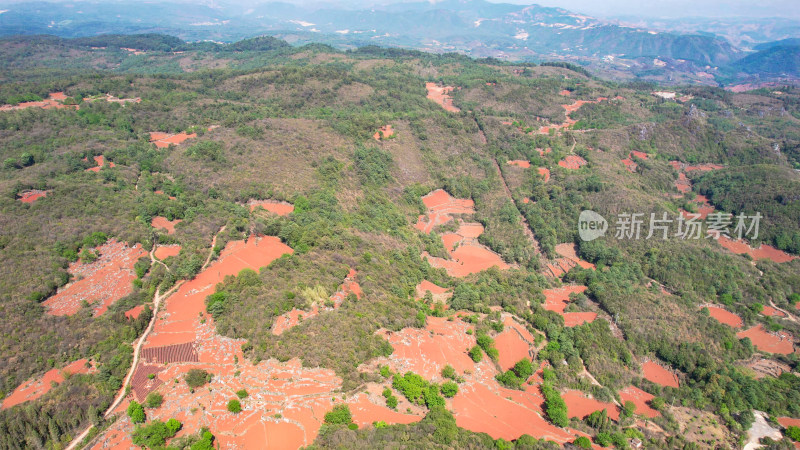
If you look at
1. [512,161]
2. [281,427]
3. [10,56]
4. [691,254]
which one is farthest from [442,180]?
[10,56]

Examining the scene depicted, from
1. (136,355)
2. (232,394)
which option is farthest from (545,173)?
(136,355)

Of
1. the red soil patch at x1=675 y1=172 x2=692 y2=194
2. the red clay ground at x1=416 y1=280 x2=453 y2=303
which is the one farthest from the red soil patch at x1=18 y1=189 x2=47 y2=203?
the red soil patch at x1=675 y1=172 x2=692 y2=194

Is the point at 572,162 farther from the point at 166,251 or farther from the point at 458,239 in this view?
the point at 166,251

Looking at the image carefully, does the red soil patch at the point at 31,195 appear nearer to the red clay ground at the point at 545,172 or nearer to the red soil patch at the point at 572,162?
the red clay ground at the point at 545,172

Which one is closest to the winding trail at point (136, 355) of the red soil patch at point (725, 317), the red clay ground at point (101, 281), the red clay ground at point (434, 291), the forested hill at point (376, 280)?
the forested hill at point (376, 280)

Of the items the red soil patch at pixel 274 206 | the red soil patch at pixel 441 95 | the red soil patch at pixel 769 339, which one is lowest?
the red soil patch at pixel 769 339

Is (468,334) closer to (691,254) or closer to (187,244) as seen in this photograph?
(187,244)

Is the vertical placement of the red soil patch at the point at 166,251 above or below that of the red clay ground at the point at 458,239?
above
